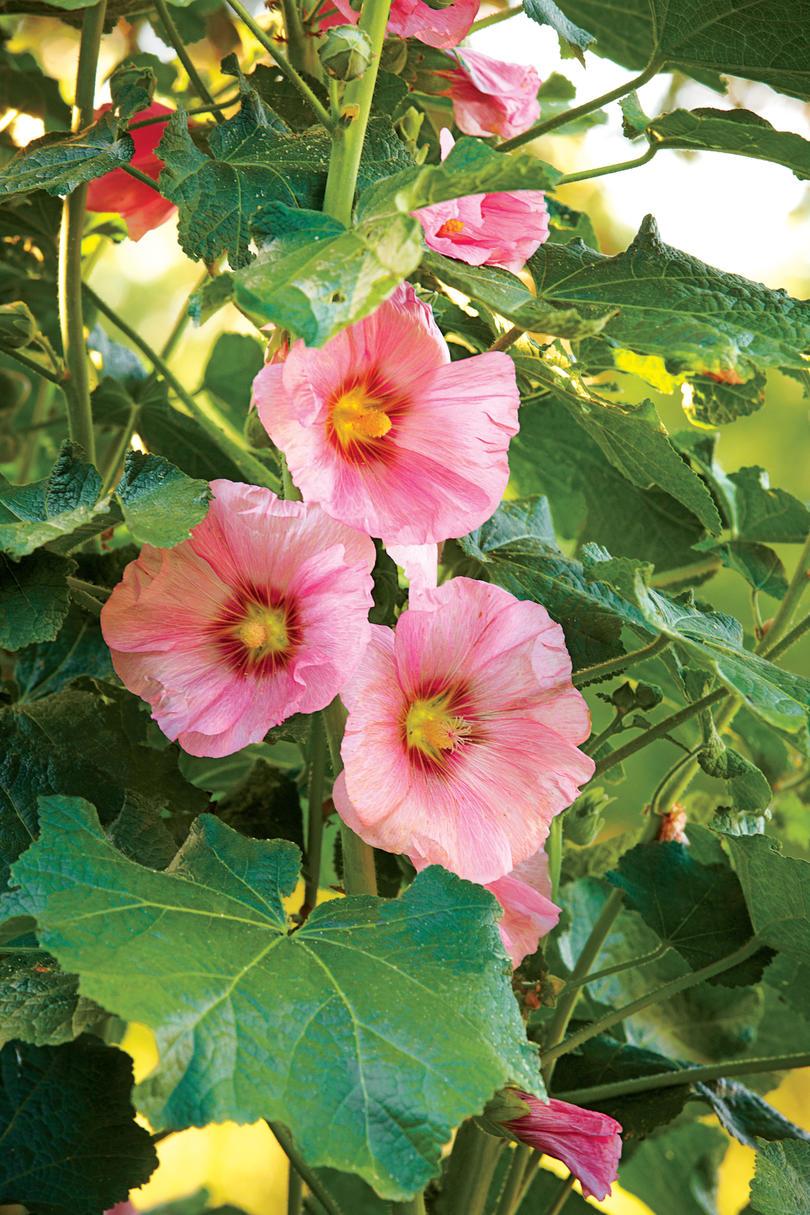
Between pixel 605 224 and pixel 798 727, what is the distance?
5.82 feet

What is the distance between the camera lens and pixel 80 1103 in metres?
0.60

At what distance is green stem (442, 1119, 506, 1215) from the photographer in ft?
1.94

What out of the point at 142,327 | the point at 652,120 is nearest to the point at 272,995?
the point at 652,120

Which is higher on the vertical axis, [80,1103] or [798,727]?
[798,727]

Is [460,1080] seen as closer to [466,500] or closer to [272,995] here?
[272,995]

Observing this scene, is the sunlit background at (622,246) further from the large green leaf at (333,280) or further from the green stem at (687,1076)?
the large green leaf at (333,280)

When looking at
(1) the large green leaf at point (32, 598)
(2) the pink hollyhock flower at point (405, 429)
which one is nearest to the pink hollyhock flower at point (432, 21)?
(2) the pink hollyhock flower at point (405, 429)

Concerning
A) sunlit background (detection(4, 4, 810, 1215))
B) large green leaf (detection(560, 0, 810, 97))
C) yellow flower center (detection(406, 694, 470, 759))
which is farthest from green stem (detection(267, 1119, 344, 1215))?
sunlit background (detection(4, 4, 810, 1215))

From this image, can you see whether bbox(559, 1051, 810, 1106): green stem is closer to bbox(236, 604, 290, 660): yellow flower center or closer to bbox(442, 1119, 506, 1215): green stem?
bbox(442, 1119, 506, 1215): green stem

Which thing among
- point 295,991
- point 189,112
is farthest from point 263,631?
point 189,112

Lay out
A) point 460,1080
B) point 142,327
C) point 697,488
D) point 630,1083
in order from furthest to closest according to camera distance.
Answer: point 142,327 → point 630,1083 → point 697,488 → point 460,1080

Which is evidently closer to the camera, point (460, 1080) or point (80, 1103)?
point (460, 1080)

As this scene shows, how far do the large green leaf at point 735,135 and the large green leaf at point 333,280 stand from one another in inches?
7.4

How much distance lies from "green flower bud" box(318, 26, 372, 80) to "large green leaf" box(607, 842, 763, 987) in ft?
1.33
